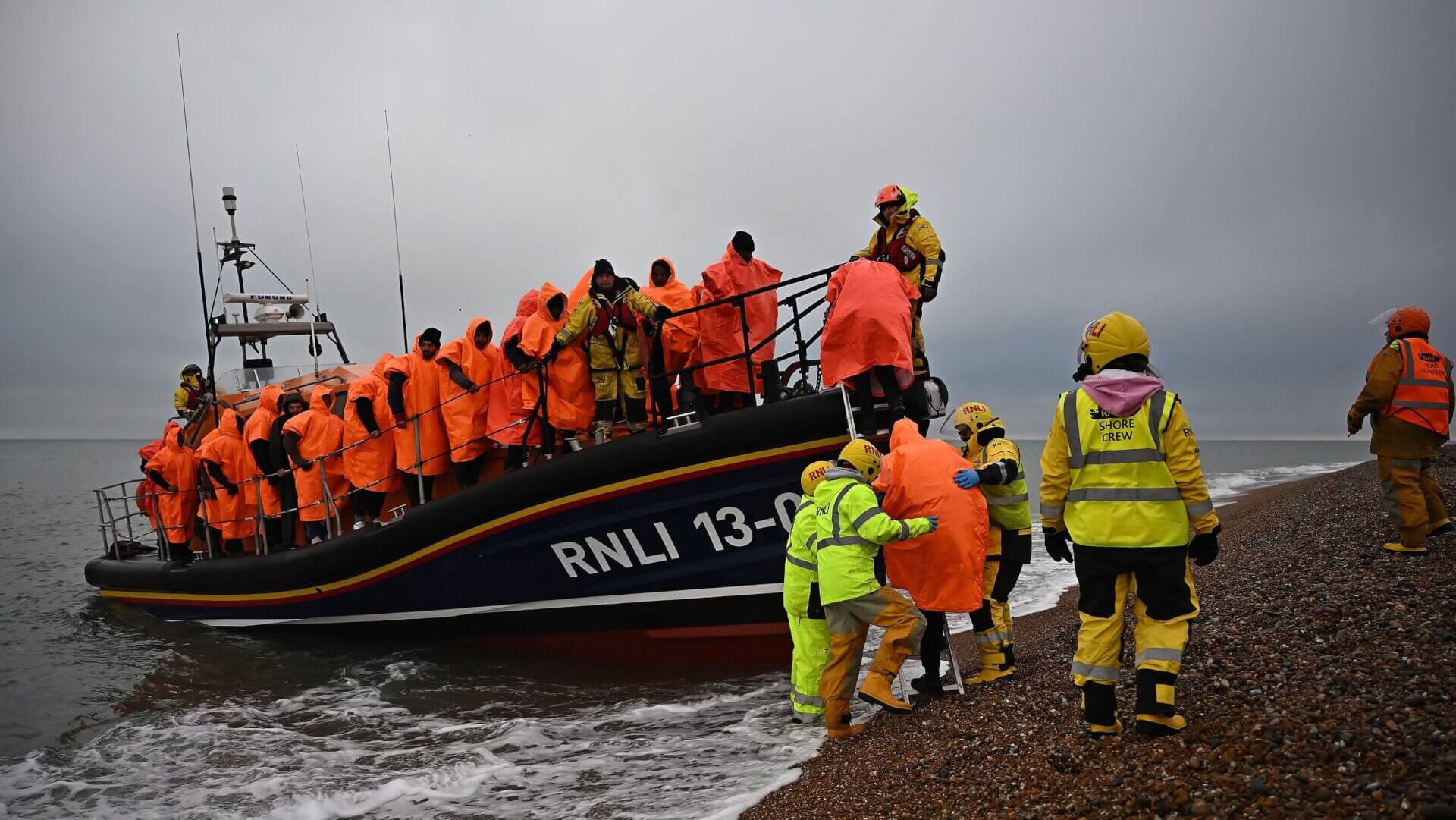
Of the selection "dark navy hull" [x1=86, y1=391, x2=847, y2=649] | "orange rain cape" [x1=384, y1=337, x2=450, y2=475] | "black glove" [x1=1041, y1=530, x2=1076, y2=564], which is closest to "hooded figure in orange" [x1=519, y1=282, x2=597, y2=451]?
"dark navy hull" [x1=86, y1=391, x2=847, y2=649]

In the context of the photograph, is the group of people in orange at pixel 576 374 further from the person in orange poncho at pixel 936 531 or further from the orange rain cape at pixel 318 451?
the person in orange poncho at pixel 936 531

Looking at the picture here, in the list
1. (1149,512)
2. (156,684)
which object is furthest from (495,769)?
(156,684)

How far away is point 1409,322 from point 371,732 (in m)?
7.46

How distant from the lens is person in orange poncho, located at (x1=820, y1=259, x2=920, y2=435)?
16.7 feet

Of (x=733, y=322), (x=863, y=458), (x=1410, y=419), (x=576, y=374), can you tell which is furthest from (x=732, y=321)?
(x=1410, y=419)

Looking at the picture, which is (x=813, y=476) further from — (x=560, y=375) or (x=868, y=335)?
(x=560, y=375)

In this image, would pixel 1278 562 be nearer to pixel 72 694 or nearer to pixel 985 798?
pixel 985 798

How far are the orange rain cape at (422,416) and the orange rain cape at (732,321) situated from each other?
2.39 m

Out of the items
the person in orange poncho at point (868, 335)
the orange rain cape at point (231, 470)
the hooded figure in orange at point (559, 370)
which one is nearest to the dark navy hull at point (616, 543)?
the person in orange poncho at point (868, 335)

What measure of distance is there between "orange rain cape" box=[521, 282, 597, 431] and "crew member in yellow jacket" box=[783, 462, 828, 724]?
2227mm

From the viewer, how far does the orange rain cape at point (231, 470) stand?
8664mm

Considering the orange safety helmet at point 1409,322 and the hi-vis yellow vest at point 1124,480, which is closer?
the hi-vis yellow vest at point 1124,480

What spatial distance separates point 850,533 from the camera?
434cm

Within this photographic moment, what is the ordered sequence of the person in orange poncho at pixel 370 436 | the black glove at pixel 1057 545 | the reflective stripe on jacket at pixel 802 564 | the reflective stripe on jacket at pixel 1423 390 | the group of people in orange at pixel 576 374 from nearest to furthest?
the black glove at pixel 1057 545, the reflective stripe on jacket at pixel 802 564, the group of people in orange at pixel 576 374, the reflective stripe on jacket at pixel 1423 390, the person in orange poncho at pixel 370 436
